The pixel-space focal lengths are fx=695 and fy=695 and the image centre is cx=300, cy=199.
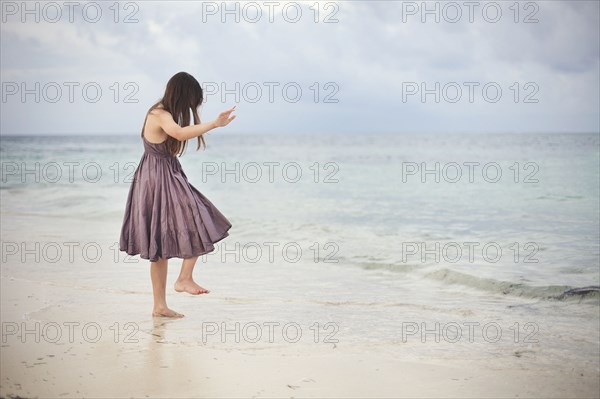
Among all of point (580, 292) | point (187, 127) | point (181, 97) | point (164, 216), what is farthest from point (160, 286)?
point (580, 292)

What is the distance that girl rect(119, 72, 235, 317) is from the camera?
178 inches

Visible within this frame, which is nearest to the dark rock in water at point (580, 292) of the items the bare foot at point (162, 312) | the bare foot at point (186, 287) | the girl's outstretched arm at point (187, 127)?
the bare foot at point (186, 287)

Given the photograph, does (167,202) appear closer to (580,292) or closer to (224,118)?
(224,118)

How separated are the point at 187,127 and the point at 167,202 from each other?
0.60m

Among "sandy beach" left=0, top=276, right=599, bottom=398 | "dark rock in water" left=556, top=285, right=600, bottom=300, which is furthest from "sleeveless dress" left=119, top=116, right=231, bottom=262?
"dark rock in water" left=556, top=285, right=600, bottom=300

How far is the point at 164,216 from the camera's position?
181 inches

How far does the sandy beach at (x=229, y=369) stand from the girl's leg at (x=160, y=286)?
198 millimetres

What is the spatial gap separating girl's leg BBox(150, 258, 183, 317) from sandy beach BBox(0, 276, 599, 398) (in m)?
0.20

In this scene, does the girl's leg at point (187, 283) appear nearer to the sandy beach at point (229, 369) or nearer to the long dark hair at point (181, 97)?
the sandy beach at point (229, 369)

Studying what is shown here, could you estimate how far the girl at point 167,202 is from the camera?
4523 mm

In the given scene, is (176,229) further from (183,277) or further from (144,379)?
(144,379)

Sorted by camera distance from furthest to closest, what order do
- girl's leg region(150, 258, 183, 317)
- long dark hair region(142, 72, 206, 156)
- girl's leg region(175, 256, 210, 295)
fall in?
1. girl's leg region(175, 256, 210, 295)
2. girl's leg region(150, 258, 183, 317)
3. long dark hair region(142, 72, 206, 156)

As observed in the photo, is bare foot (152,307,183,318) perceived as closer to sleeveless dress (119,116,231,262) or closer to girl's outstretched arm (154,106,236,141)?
sleeveless dress (119,116,231,262)

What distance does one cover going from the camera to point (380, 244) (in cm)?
877
